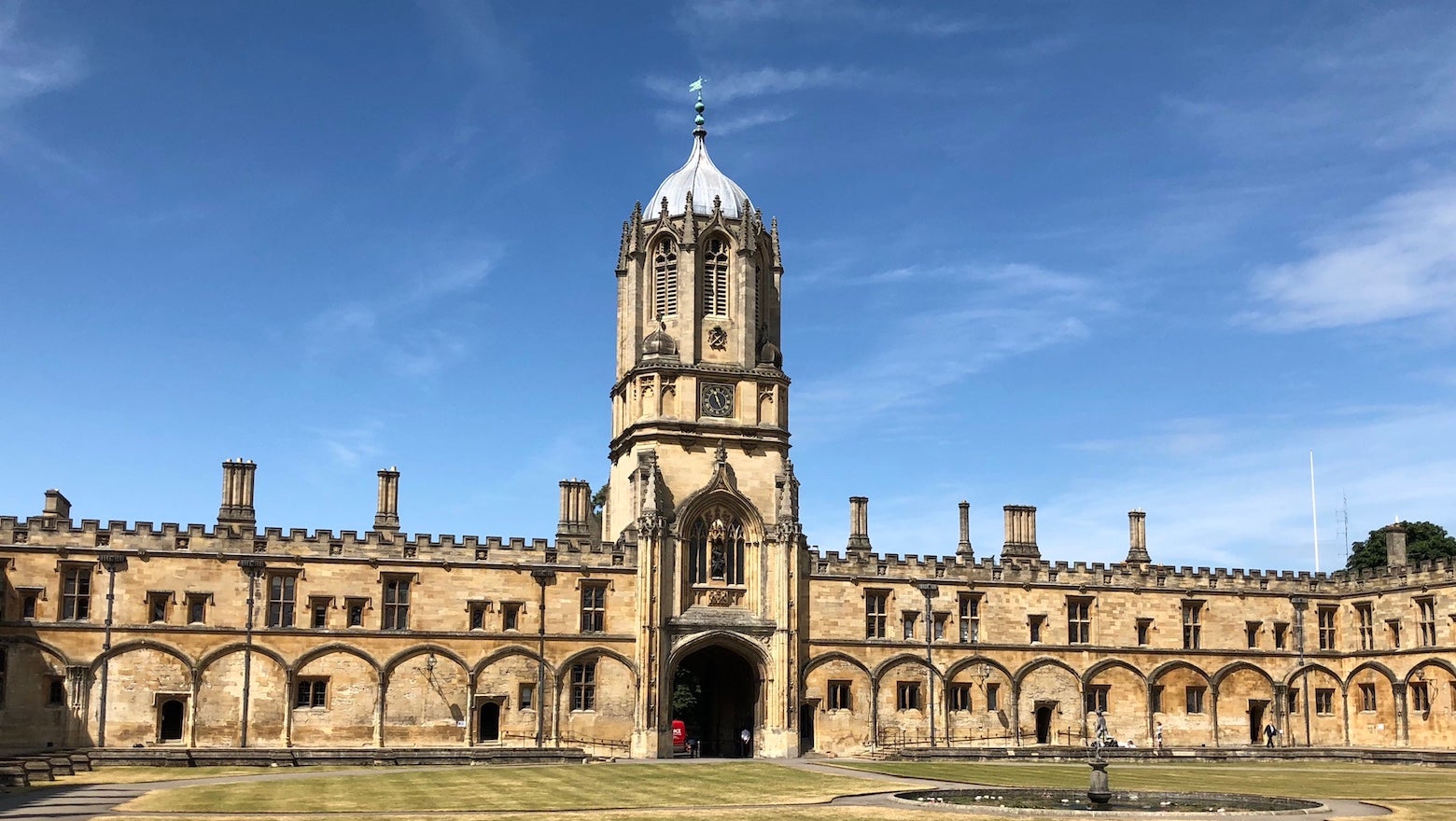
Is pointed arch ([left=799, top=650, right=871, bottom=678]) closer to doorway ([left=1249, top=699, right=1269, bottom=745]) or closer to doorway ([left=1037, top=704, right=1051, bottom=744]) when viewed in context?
doorway ([left=1037, top=704, right=1051, bottom=744])

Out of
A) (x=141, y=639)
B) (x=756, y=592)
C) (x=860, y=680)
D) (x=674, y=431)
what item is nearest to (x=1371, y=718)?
(x=860, y=680)

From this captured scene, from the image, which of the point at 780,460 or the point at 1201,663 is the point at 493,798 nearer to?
the point at 780,460

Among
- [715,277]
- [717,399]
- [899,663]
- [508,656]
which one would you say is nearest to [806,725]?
Result: [899,663]

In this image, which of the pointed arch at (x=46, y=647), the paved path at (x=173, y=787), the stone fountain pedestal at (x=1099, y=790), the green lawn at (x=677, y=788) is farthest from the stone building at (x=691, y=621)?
the stone fountain pedestal at (x=1099, y=790)

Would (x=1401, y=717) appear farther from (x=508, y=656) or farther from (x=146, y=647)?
(x=146, y=647)

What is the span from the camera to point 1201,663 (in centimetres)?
6369

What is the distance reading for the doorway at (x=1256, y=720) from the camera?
63.7 metres

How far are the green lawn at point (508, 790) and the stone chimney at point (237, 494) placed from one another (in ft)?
53.3

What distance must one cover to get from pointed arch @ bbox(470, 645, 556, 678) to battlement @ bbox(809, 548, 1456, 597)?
11045mm

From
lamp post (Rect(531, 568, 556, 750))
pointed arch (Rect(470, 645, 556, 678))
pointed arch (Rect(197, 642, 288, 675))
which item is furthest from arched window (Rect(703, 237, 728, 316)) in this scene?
pointed arch (Rect(197, 642, 288, 675))

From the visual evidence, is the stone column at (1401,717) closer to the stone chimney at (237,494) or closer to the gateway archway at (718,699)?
the gateway archway at (718,699)

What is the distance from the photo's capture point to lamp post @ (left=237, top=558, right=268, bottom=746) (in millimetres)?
52969

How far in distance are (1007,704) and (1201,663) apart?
9045 mm

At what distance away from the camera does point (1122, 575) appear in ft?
209
